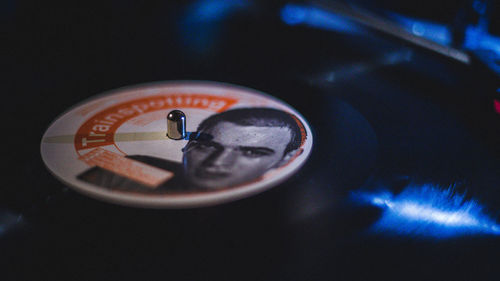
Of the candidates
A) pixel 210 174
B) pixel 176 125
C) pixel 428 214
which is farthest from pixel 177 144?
pixel 428 214

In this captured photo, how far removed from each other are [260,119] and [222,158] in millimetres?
200

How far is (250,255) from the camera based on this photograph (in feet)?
1.60

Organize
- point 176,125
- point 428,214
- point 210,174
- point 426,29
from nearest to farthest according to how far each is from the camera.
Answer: point 428,214 < point 210,174 < point 176,125 < point 426,29

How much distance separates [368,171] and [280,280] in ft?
1.01

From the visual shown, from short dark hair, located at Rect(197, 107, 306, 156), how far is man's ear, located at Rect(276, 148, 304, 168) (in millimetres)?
55

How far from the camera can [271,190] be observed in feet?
2.08

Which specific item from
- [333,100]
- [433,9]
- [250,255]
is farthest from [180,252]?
[433,9]

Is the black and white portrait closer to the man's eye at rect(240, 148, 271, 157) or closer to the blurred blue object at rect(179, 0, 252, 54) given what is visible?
the man's eye at rect(240, 148, 271, 157)

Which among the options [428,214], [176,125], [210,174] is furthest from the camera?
[176,125]

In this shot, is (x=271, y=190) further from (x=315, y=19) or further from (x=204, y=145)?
(x=315, y=19)

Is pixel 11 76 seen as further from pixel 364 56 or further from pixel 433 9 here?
pixel 433 9

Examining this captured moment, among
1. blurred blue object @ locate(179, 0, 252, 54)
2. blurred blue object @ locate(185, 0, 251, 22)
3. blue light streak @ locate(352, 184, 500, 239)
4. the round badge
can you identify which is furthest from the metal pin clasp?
blurred blue object @ locate(185, 0, 251, 22)

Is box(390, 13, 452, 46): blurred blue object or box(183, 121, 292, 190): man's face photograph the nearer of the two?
box(183, 121, 292, 190): man's face photograph

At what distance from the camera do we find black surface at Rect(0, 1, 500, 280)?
47cm
